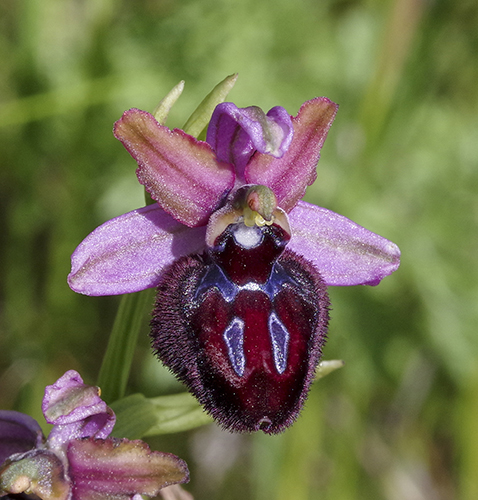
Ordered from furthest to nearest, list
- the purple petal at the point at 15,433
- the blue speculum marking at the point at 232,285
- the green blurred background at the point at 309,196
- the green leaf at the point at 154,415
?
the green blurred background at the point at 309,196, the green leaf at the point at 154,415, the purple petal at the point at 15,433, the blue speculum marking at the point at 232,285

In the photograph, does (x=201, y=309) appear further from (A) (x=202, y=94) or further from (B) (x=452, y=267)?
(B) (x=452, y=267)

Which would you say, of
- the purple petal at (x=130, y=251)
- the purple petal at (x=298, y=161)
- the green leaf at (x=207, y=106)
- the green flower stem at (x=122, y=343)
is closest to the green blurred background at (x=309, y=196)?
the green flower stem at (x=122, y=343)

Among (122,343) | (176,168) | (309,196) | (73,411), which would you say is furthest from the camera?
(309,196)

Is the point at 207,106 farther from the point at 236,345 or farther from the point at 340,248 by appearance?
the point at 236,345

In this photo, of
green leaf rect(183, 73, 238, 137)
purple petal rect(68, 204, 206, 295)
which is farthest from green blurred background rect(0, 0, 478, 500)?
purple petal rect(68, 204, 206, 295)

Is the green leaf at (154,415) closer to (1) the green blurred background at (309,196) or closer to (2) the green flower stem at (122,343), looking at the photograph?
(2) the green flower stem at (122,343)

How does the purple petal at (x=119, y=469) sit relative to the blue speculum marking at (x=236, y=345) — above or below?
below

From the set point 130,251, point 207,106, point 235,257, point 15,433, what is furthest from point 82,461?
point 207,106
